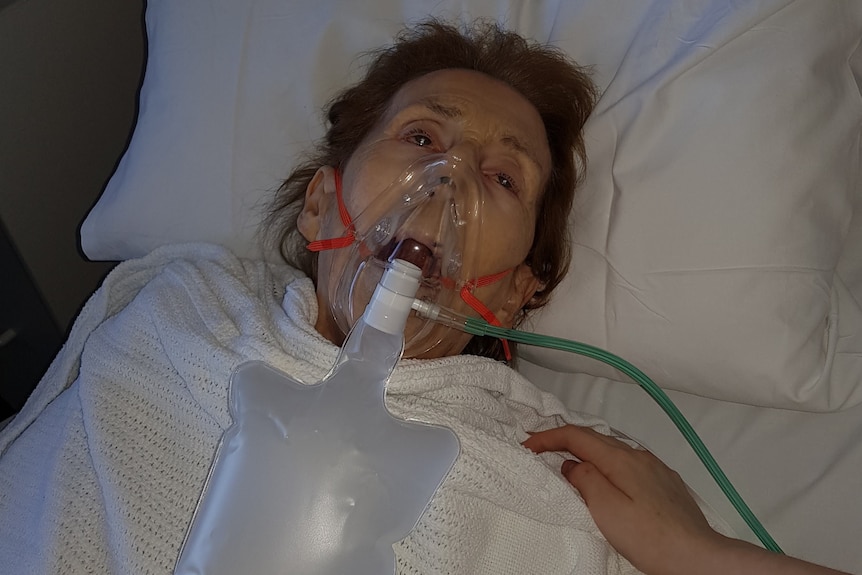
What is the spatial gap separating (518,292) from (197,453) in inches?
25.0

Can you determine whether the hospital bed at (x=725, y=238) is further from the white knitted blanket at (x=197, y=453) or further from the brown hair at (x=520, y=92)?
the white knitted blanket at (x=197, y=453)

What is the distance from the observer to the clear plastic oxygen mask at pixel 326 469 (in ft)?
2.70

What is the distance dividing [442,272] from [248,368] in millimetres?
326

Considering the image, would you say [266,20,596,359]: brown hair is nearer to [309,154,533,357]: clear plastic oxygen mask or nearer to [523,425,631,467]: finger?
[309,154,533,357]: clear plastic oxygen mask

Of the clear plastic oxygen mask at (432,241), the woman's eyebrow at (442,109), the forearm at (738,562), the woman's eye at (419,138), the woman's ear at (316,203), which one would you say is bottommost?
the forearm at (738,562)

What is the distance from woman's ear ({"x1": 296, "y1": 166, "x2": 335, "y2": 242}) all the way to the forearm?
81cm

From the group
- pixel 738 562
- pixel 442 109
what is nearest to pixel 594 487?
pixel 738 562

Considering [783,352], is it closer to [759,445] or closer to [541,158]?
[759,445]

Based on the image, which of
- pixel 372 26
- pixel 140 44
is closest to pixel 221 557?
pixel 372 26

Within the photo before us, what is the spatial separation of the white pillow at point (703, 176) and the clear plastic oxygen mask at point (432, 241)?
257mm

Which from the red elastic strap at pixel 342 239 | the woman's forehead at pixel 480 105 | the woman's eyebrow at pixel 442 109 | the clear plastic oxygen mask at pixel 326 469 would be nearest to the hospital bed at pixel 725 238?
the woman's forehead at pixel 480 105

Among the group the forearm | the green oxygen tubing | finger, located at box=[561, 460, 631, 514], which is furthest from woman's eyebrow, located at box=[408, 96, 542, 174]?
the forearm

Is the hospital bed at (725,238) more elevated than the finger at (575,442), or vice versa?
the hospital bed at (725,238)

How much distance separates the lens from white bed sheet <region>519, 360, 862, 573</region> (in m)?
1.20
